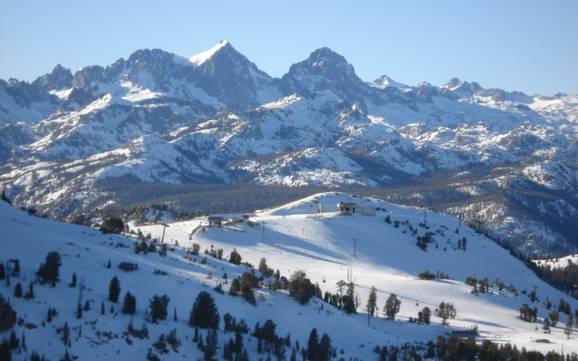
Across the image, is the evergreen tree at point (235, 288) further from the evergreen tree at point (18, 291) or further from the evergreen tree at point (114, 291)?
the evergreen tree at point (18, 291)

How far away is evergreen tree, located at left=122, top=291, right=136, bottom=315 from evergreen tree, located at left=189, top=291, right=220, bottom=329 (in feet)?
27.2

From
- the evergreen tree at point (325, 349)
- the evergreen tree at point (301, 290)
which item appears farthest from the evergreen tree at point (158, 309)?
the evergreen tree at point (301, 290)

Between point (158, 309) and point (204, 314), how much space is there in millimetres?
6524

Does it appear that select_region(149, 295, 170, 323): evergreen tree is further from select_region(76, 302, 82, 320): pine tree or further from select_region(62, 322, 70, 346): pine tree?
select_region(62, 322, 70, 346): pine tree

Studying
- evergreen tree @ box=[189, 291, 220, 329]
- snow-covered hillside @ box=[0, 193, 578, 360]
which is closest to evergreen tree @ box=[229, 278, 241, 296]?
snow-covered hillside @ box=[0, 193, 578, 360]

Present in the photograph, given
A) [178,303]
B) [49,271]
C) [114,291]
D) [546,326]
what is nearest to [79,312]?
[114,291]

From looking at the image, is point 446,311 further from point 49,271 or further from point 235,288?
point 49,271

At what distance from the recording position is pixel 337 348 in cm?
11169

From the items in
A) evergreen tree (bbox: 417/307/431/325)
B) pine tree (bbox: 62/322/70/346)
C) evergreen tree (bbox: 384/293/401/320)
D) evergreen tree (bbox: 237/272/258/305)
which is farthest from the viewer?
evergreen tree (bbox: 384/293/401/320)

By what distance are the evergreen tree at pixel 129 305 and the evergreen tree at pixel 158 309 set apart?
2509 millimetres

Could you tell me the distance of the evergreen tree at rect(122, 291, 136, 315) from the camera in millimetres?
97625

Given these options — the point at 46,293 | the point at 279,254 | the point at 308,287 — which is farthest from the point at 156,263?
the point at 279,254

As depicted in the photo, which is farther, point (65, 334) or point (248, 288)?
point (248, 288)

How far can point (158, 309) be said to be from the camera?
Answer: 99625 millimetres
